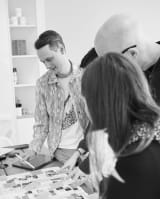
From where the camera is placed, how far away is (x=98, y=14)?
160 inches

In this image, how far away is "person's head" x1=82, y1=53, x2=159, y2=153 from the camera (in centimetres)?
→ 87

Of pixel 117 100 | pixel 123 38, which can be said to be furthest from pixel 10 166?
pixel 117 100

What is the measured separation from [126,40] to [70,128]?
913 mm

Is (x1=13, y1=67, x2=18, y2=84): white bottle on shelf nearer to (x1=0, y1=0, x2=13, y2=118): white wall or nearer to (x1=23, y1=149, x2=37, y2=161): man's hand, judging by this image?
(x1=0, y1=0, x2=13, y2=118): white wall

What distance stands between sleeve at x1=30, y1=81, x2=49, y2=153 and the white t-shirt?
177 millimetres

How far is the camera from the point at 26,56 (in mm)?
3684

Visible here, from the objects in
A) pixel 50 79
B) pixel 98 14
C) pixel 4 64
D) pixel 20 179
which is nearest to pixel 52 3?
pixel 98 14

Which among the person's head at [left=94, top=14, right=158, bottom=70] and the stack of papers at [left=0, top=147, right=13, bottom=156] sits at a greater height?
the person's head at [left=94, top=14, right=158, bottom=70]

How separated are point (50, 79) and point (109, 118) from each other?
1.30 metres

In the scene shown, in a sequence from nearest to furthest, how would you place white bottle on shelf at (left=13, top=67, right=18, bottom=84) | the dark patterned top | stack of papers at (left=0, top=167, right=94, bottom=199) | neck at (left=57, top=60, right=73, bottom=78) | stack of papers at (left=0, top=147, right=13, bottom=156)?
the dark patterned top
stack of papers at (left=0, top=167, right=94, bottom=199)
neck at (left=57, top=60, right=73, bottom=78)
stack of papers at (left=0, top=147, right=13, bottom=156)
white bottle on shelf at (left=13, top=67, right=18, bottom=84)

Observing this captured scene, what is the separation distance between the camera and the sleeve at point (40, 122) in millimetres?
2148

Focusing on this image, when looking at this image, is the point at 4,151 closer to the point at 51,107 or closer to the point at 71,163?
the point at 51,107

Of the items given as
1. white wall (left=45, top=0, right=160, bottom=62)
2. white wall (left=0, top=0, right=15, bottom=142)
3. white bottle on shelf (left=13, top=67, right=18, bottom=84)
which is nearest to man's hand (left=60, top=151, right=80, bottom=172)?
white wall (left=0, top=0, right=15, bottom=142)

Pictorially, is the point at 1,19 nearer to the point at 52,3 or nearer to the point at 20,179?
the point at 52,3
